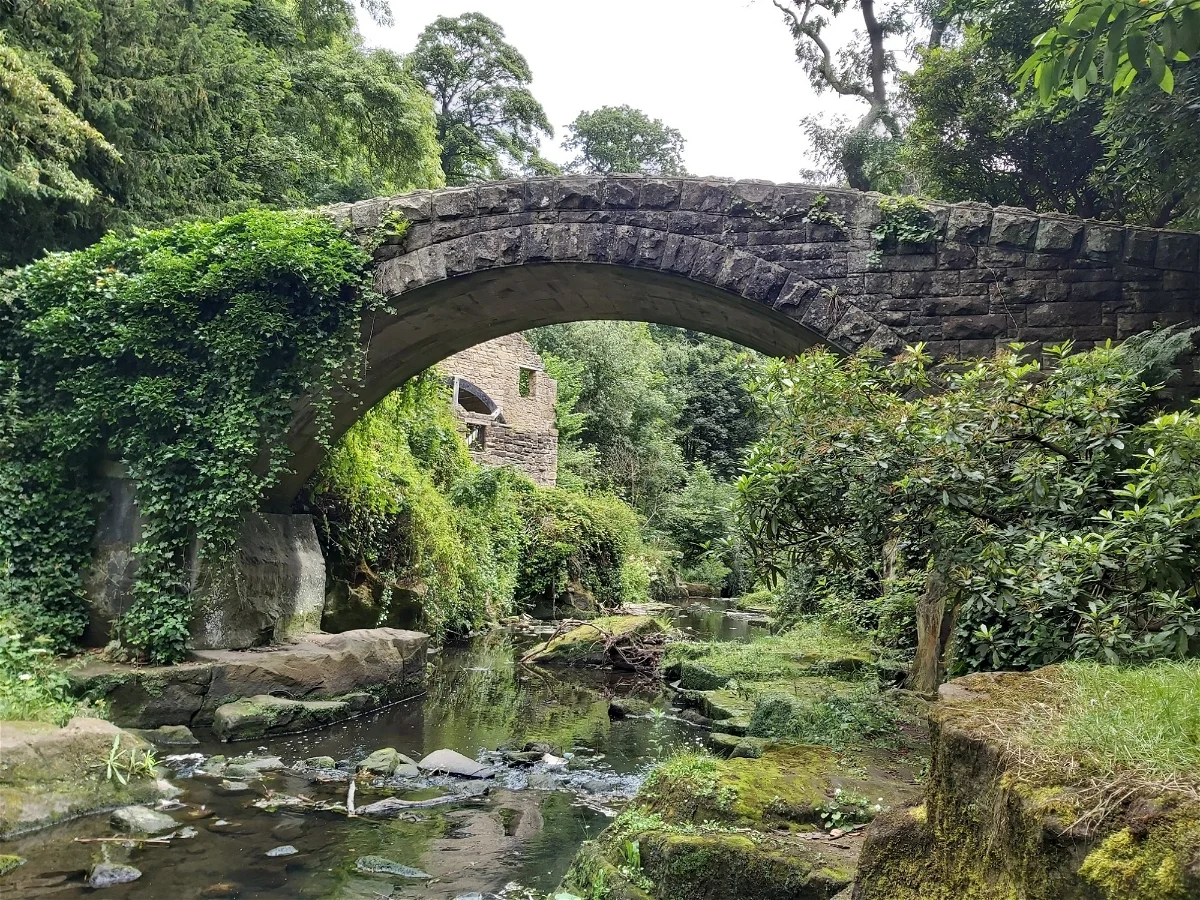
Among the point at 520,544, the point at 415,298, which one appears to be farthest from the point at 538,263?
the point at 520,544

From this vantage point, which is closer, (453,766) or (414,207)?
(453,766)

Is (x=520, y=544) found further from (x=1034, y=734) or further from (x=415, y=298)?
(x=1034, y=734)

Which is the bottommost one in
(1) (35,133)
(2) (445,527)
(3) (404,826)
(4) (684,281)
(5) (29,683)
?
(3) (404,826)

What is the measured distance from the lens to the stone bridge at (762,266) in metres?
6.07

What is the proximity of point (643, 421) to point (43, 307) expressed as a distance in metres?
20.2

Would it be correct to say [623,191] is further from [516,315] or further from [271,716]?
[271,716]

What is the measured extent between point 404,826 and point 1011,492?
11.9ft

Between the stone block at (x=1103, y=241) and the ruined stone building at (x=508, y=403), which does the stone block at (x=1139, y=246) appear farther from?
the ruined stone building at (x=508, y=403)

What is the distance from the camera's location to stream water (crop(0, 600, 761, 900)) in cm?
378

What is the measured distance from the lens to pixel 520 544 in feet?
47.5

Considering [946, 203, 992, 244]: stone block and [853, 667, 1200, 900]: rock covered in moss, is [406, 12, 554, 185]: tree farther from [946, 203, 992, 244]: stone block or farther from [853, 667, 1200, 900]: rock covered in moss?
[853, 667, 1200, 900]: rock covered in moss

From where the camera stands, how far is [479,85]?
93.7 feet

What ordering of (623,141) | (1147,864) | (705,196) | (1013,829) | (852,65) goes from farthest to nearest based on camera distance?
(623,141) < (852,65) < (705,196) < (1013,829) < (1147,864)

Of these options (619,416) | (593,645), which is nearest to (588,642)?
(593,645)
